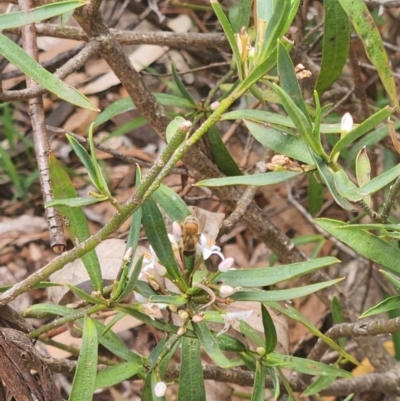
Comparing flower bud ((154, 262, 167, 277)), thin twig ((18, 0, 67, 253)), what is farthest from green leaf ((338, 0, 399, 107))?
thin twig ((18, 0, 67, 253))

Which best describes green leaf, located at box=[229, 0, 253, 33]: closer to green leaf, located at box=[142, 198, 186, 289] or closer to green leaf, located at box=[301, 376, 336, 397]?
green leaf, located at box=[142, 198, 186, 289]

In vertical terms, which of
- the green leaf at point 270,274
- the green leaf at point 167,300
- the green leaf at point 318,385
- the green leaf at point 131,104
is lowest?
the green leaf at point 318,385

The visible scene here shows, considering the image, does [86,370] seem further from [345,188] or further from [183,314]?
[345,188]

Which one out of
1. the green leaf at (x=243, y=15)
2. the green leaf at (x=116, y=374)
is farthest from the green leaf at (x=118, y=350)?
the green leaf at (x=243, y=15)

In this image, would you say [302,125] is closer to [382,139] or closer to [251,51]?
[251,51]

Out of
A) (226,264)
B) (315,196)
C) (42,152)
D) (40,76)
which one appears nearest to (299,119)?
(226,264)

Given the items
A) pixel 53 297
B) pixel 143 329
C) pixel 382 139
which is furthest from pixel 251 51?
pixel 143 329

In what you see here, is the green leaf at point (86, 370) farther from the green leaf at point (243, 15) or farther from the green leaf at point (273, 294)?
the green leaf at point (243, 15)
